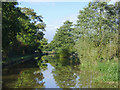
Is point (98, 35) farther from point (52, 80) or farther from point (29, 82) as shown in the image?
point (29, 82)

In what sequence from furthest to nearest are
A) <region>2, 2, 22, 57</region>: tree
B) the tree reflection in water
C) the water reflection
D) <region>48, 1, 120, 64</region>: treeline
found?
<region>2, 2, 22, 57</region>: tree → <region>48, 1, 120, 64</region>: treeline → the water reflection → the tree reflection in water

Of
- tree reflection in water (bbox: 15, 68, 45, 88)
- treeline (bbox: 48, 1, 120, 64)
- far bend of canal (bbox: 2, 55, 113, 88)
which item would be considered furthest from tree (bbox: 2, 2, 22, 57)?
treeline (bbox: 48, 1, 120, 64)

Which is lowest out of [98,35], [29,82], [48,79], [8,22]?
[48,79]

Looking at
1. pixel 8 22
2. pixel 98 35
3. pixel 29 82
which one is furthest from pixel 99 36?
pixel 8 22

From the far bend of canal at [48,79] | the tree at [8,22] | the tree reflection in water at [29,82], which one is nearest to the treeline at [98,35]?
the far bend of canal at [48,79]

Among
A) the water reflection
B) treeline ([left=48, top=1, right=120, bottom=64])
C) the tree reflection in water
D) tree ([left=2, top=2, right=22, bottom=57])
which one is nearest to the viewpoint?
the tree reflection in water

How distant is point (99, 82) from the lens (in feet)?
37.5

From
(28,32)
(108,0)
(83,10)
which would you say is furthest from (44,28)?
(108,0)

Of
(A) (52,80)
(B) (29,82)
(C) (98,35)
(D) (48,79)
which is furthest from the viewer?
(C) (98,35)

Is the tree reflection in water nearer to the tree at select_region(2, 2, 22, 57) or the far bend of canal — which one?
the far bend of canal

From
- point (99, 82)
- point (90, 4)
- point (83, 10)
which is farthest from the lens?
point (83, 10)

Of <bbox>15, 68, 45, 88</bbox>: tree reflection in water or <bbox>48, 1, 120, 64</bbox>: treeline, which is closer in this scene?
<bbox>15, 68, 45, 88</bbox>: tree reflection in water

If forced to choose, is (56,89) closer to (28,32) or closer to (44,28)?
(28,32)

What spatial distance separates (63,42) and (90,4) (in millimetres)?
18878
